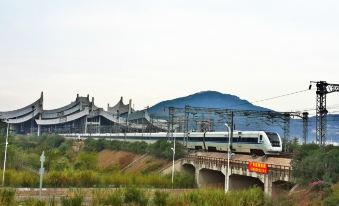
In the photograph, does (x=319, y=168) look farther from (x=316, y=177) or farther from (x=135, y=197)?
(x=135, y=197)

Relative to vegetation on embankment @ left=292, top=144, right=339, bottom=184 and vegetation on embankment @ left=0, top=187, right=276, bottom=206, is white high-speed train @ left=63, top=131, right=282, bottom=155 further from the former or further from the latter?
vegetation on embankment @ left=0, top=187, right=276, bottom=206

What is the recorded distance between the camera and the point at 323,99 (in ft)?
137

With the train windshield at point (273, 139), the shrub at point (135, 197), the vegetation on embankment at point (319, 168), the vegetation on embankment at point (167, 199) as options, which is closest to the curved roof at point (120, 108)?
the train windshield at point (273, 139)

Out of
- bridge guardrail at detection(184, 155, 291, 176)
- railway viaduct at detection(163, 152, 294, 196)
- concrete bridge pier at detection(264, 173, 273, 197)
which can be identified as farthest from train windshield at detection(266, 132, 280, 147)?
concrete bridge pier at detection(264, 173, 273, 197)

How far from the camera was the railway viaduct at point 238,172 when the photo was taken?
37500 millimetres

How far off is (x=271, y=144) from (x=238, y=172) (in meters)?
6.38

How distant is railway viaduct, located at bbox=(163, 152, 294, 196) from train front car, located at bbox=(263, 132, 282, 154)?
5.36 feet

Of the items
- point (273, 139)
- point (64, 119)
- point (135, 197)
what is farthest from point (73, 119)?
point (135, 197)

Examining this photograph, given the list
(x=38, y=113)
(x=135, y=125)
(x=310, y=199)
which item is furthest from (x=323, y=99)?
(x=38, y=113)

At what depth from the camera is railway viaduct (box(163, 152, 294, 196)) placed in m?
37.5

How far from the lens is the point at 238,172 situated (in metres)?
44.1

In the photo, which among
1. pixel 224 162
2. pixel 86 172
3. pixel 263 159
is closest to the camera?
pixel 263 159

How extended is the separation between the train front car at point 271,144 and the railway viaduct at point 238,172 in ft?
5.36

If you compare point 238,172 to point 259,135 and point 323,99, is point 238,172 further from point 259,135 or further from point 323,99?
point 323,99
